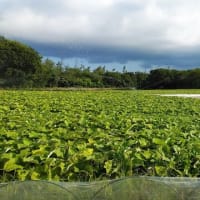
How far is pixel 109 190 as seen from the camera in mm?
2484

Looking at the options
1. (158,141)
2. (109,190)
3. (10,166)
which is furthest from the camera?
(158,141)

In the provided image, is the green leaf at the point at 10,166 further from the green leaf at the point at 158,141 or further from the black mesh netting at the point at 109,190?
the green leaf at the point at 158,141

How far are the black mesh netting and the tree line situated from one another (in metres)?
48.6

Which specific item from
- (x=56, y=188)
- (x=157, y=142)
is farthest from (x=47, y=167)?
(x=157, y=142)

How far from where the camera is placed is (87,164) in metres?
3.23

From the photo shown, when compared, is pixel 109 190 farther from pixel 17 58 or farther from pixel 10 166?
pixel 17 58

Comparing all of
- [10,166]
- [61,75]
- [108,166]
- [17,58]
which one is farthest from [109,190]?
[61,75]

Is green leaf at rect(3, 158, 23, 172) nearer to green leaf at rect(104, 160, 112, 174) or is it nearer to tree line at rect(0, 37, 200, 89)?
green leaf at rect(104, 160, 112, 174)

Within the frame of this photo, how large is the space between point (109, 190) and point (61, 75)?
63.1 metres

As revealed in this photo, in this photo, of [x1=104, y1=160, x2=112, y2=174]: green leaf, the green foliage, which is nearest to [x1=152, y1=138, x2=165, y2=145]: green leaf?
[x1=104, y1=160, x2=112, y2=174]: green leaf

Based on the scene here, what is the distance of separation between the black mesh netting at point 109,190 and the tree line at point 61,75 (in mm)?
48627

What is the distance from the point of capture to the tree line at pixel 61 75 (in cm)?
5472

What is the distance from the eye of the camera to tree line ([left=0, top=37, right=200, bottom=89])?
54.7 meters

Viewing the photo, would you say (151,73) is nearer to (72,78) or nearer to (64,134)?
(72,78)
